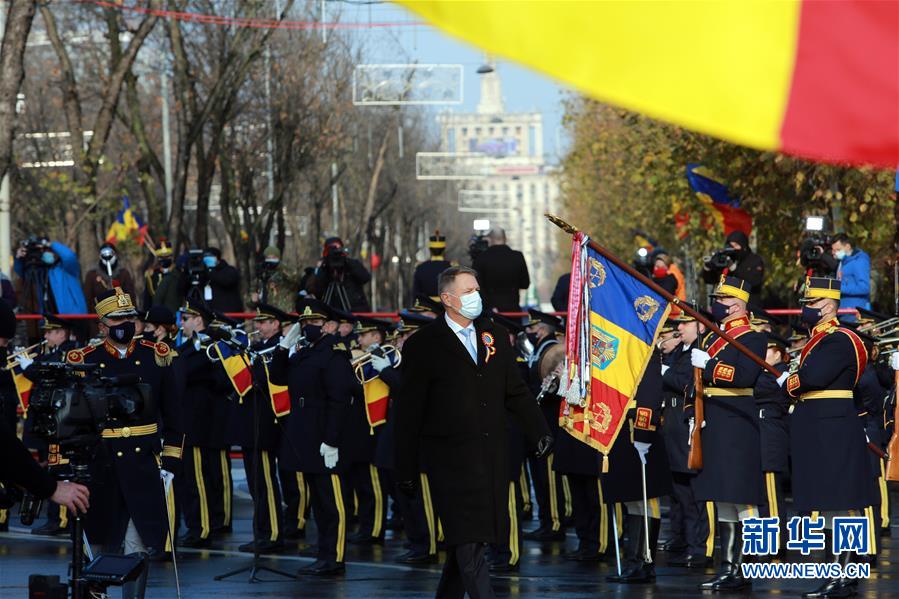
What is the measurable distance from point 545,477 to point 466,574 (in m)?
6.49

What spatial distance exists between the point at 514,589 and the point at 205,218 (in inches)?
793

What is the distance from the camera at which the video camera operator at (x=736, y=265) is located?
57.0ft

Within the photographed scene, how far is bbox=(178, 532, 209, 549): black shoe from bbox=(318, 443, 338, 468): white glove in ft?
8.49

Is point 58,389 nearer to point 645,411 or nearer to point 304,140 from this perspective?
point 645,411

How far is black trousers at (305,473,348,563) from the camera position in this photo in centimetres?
1239

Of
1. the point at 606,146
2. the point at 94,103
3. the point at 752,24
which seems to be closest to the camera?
the point at 752,24

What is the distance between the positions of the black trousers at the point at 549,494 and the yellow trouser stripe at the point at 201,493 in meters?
3.11

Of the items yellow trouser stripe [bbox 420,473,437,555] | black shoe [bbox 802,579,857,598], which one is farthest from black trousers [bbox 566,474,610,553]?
black shoe [bbox 802,579,857,598]

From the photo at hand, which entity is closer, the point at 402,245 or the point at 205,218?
the point at 205,218

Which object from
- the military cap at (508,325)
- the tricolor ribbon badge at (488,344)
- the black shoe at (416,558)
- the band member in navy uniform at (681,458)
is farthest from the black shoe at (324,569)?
the tricolor ribbon badge at (488,344)

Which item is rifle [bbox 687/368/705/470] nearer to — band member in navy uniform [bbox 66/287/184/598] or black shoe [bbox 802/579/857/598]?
black shoe [bbox 802/579/857/598]

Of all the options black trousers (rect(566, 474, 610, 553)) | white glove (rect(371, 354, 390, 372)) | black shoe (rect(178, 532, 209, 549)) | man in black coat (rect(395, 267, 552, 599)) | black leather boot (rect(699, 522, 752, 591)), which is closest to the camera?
man in black coat (rect(395, 267, 552, 599))

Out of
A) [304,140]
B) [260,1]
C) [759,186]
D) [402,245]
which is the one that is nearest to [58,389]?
[759,186]

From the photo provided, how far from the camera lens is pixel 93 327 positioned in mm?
20359
